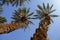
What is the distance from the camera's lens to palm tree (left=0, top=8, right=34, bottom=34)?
5.14 feet

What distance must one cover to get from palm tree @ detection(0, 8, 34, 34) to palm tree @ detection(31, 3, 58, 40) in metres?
0.11

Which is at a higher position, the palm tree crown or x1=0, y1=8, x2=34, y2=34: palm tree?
the palm tree crown

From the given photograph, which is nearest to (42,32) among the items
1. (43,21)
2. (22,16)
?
(43,21)

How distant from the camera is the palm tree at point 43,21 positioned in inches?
59.4

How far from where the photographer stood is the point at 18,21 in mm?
1654

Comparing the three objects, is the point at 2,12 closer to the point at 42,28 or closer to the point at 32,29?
the point at 32,29

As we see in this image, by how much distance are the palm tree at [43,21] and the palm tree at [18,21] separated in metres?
0.11

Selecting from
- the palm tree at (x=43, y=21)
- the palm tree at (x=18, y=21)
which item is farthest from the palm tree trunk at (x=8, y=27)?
the palm tree at (x=43, y=21)

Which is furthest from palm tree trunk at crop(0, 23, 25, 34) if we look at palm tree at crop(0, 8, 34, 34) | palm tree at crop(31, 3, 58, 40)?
palm tree at crop(31, 3, 58, 40)

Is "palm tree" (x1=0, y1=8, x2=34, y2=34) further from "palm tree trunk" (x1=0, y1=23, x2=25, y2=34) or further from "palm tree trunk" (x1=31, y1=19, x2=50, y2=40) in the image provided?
"palm tree trunk" (x1=31, y1=19, x2=50, y2=40)

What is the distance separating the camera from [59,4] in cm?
184

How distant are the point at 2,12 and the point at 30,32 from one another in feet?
1.16

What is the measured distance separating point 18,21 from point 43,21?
26cm

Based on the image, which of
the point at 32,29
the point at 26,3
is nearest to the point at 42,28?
the point at 32,29
